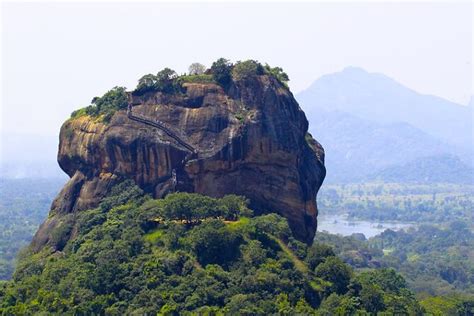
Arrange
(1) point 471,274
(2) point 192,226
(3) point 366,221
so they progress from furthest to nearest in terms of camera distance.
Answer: (3) point 366,221
(1) point 471,274
(2) point 192,226

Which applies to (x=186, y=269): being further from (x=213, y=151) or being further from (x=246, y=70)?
(x=246, y=70)

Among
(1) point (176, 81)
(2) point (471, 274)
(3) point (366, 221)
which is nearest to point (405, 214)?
(3) point (366, 221)

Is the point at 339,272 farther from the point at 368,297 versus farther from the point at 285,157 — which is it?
the point at 285,157

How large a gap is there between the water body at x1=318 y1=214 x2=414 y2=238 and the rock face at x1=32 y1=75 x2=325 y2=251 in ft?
330

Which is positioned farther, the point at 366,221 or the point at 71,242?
the point at 366,221

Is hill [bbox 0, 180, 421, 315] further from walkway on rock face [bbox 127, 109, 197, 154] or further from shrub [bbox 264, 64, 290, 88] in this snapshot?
shrub [bbox 264, 64, 290, 88]

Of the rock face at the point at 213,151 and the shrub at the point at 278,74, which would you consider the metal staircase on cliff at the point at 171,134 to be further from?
the shrub at the point at 278,74

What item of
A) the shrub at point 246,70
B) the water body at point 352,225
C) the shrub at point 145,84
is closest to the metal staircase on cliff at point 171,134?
the shrub at point 145,84

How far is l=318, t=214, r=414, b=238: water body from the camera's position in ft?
497

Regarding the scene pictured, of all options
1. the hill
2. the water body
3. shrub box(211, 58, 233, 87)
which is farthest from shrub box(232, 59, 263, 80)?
the water body

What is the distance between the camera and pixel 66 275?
39594mm

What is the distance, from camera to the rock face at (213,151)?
149 feet

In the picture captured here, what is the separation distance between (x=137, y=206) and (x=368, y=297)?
1356 centimetres

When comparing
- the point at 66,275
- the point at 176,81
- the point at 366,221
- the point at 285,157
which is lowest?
the point at 366,221
